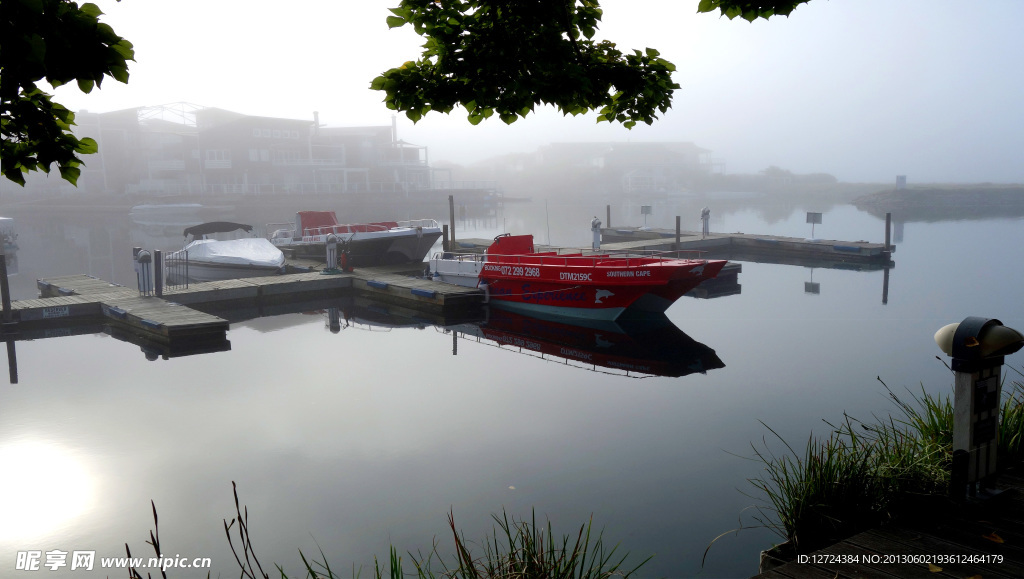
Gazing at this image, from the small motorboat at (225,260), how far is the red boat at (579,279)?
26.1 feet

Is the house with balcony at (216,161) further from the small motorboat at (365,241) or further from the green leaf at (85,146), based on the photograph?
the green leaf at (85,146)

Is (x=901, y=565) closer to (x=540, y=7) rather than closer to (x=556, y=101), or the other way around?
(x=556, y=101)

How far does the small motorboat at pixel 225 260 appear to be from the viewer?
25688 mm

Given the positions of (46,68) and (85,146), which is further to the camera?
(85,146)

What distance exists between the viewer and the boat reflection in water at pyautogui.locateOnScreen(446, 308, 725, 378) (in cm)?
1503

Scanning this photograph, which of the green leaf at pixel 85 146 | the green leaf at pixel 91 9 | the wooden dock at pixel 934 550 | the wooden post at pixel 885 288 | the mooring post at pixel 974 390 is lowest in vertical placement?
the wooden post at pixel 885 288

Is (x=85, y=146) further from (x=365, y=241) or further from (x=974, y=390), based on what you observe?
(x=365, y=241)

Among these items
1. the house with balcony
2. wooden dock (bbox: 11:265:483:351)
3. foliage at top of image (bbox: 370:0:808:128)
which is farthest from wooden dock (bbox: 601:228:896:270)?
the house with balcony

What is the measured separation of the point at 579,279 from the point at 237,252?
13277mm

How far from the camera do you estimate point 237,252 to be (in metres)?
26.1

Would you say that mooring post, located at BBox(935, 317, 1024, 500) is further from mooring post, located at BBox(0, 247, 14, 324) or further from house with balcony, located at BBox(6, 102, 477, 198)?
house with balcony, located at BBox(6, 102, 477, 198)

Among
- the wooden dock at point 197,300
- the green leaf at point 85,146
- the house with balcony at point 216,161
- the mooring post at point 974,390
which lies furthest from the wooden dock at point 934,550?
the house with balcony at point 216,161

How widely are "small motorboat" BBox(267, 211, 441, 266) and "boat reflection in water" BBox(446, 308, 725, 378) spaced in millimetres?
8189

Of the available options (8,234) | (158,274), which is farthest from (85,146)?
(8,234)
